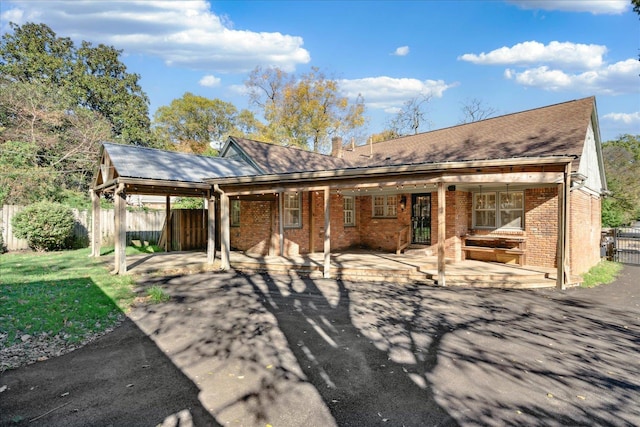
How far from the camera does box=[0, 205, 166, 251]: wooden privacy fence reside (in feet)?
41.9

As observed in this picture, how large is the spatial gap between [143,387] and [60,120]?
77.3ft

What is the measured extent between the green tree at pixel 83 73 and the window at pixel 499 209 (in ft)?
93.6

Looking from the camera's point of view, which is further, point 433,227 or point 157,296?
point 433,227

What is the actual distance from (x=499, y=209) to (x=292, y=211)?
22.8ft

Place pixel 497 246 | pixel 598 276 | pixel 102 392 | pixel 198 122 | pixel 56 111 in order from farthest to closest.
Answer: pixel 198 122, pixel 56 111, pixel 497 246, pixel 598 276, pixel 102 392

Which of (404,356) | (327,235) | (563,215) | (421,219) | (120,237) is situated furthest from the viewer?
(421,219)

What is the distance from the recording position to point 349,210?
1417 centimetres

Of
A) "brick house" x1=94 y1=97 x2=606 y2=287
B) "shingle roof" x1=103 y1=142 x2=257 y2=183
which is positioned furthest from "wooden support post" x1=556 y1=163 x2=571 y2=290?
"shingle roof" x1=103 y1=142 x2=257 y2=183

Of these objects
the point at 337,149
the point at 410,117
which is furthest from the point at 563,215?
the point at 410,117

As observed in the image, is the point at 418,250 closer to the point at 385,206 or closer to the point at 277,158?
the point at 385,206

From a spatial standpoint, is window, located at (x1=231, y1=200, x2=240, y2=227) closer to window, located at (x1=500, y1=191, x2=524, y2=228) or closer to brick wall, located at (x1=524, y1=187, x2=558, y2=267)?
window, located at (x1=500, y1=191, x2=524, y2=228)

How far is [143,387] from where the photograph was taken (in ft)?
11.8

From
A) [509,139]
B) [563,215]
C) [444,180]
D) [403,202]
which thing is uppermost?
[509,139]

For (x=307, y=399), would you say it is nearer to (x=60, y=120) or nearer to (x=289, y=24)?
(x=289, y=24)
